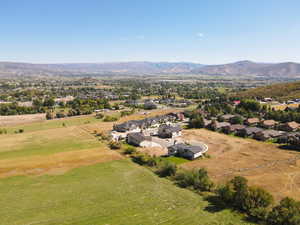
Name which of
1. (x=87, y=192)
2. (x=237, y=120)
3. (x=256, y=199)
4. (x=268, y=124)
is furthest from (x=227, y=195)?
(x=237, y=120)

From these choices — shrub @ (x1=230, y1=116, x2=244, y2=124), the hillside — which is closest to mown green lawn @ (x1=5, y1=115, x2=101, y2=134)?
shrub @ (x1=230, y1=116, x2=244, y2=124)

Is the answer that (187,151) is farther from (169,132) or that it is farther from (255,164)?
(169,132)

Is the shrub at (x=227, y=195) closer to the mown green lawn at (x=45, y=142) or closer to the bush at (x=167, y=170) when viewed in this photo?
the bush at (x=167, y=170)

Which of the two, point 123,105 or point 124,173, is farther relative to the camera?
point 123,105

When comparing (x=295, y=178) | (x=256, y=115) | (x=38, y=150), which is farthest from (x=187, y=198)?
(x=256, y=115)

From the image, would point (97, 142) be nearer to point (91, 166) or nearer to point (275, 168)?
point (91, 166)

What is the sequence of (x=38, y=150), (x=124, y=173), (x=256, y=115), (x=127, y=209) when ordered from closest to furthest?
(x=127, y=209) → (x=124, y=173) → (x=38, y=150) → (x=256, y=115)

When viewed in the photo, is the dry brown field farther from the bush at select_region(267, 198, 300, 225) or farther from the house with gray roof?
the bush at select_region(267, 198, 300, 225)
